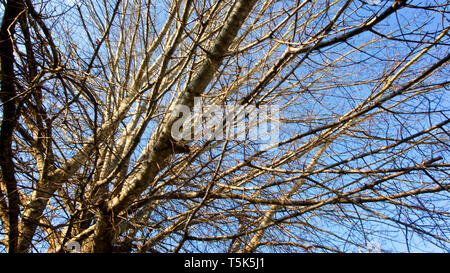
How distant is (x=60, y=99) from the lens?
2.25 meters

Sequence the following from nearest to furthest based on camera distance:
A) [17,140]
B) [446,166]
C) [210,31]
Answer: [446,166]
[210,31]
[17,140]

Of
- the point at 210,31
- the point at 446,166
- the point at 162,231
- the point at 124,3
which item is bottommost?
the point at 162,231

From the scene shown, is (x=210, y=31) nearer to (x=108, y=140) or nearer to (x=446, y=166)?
(x=108, y=140)

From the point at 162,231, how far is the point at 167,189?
42cm

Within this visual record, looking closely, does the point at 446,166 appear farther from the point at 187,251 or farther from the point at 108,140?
the point at 108,140

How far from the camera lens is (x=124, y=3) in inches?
131

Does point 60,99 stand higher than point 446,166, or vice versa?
point 60,99

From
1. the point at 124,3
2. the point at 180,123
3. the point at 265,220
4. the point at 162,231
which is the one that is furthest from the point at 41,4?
the point at 265,220

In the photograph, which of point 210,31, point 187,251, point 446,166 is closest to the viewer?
point 446,166

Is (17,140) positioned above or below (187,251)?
above
